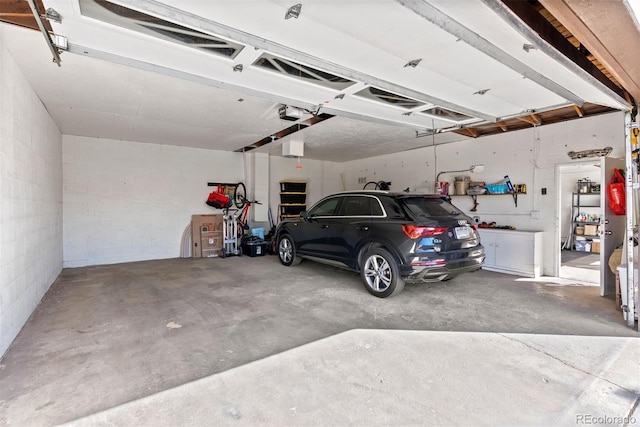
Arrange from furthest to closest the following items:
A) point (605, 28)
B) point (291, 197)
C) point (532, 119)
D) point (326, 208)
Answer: point (291, 197), point (326, 208), point (532, 119), point (605, 28)

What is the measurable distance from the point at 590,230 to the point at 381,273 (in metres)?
7.56

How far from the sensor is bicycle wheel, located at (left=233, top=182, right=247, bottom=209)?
316 inches

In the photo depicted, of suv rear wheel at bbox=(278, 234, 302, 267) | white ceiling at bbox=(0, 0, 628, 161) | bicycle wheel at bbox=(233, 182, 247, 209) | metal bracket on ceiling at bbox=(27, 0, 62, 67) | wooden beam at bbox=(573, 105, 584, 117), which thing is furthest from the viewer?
bicycle wheel at bbox=(233, 182, 247, 209)

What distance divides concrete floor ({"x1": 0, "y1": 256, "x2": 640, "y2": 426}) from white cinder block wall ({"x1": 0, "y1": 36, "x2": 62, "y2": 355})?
1.00 ft

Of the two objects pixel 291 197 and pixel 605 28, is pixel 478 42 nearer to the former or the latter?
pixel 605 28

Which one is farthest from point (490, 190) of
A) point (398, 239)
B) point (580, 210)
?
point (580, 210)

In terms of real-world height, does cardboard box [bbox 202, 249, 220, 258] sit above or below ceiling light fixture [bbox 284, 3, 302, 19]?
below

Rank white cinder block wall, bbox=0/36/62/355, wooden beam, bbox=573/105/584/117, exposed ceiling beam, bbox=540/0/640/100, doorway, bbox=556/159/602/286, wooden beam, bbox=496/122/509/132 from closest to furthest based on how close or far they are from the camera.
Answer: exposed ceiling beam, bbox=540/0/640/100 < white cinder block wall, bbox=0/36/62/355 < wooden beam, bbox=573/105/584/117 < wooden beam, bbox=496/122/509/132 < doorway, bbox=556/159/602/286

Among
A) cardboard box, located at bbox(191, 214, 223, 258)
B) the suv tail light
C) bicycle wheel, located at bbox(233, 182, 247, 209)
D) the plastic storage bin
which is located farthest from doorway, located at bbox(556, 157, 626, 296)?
cardboard box, located at bbox(191, 214, 223, 258)

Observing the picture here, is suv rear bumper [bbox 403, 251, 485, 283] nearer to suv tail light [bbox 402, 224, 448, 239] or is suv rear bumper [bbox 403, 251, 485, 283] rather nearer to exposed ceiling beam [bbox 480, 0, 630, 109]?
suv tail light [bbox 402, 224, 448, 239]

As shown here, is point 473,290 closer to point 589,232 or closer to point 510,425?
point 510,425

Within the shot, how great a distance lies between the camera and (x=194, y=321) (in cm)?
321

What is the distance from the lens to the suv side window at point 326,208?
16.8 ft

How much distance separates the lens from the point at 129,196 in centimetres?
665
